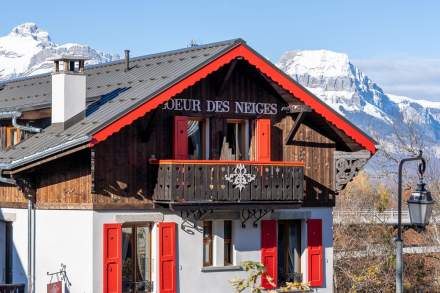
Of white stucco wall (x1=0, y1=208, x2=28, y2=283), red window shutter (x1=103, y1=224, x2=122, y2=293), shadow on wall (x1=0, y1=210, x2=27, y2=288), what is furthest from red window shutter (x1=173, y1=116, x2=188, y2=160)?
shadow on wall (x1=0, y1=210, x2=27, y2=288)

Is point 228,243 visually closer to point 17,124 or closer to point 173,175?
point 173,175

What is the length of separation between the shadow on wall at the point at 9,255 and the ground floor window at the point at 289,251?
6931mm

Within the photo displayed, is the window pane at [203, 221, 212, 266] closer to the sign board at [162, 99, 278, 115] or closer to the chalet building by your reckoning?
the chalet building

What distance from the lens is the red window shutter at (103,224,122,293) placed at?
27.8 meters

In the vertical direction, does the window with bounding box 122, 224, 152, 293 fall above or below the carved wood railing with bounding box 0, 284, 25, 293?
above

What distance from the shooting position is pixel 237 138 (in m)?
30.9

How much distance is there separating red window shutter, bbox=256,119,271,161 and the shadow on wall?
6.51m

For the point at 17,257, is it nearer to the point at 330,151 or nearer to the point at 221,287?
the point at 221,287

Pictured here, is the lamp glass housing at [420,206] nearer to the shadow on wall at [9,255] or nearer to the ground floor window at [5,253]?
the shadow on wall at [9,255]

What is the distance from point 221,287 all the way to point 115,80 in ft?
20.8

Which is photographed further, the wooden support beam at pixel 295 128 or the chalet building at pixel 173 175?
the wooden support beam at pixel 295 128

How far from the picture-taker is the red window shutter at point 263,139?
3053 cm

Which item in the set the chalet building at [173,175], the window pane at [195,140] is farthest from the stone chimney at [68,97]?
the window pane at [195,140]

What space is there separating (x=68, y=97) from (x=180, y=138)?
2971mm
